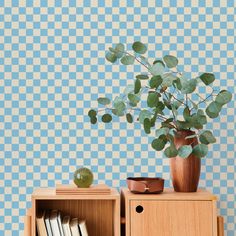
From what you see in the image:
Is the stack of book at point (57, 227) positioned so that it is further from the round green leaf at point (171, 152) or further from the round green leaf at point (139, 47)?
the round green leaf at point (139, 47)

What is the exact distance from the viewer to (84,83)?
133 inches

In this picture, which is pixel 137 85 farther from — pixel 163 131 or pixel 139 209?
pixel 139 209

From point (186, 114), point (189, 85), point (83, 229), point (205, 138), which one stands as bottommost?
point (83, 229)

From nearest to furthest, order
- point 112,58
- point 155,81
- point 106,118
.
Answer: point 155,81 → point 112,58 → point 106,118

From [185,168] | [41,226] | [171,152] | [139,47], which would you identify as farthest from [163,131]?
[41,226]

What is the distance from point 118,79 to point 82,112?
27 centimetres

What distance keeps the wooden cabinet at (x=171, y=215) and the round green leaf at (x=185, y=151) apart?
194 millimetres

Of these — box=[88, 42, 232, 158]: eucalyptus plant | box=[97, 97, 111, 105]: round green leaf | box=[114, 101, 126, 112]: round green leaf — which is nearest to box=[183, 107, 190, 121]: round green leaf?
box=[88, 42, 232, 158]: eucalyptus plant

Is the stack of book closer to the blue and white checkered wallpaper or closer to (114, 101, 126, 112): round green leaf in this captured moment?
the blue and white checkered wallpaper

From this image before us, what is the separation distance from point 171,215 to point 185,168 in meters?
0.25

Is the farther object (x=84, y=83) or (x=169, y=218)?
(x=84, y=83)

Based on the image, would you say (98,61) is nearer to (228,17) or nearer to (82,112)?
(82,112)

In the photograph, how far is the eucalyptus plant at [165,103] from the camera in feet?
9.71

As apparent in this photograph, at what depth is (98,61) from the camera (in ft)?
11.1
